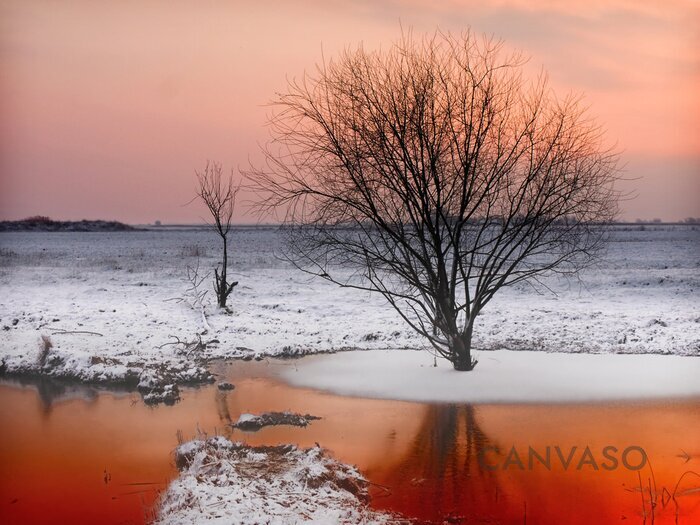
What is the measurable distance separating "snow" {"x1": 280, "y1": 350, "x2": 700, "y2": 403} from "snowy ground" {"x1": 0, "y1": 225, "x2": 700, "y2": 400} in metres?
1.63

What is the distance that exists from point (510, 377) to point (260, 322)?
8502 millimetres

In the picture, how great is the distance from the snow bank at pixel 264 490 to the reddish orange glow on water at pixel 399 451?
320mm

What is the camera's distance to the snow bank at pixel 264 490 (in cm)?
634

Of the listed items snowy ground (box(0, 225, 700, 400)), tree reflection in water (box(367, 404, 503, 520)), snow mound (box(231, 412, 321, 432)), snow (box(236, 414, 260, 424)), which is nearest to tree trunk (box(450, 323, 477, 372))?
tree reflection in water (box(367, 404, 503, 520))

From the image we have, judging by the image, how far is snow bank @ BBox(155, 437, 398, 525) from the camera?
634 centimetres

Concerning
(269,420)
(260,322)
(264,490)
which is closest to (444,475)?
(264,490)

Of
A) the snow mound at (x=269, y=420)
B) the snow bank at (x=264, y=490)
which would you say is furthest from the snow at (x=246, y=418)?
the snow bank at (x=264, y=490)

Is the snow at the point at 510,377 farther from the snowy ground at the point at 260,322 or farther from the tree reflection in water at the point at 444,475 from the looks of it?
the snowy ground at the point at 260,322

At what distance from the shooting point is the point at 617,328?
17.7 m

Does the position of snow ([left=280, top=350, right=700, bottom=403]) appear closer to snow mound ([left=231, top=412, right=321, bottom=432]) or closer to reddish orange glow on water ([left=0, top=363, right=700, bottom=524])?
reddish orange glow on water ([left=0, top=363, right=700, bottom=524])

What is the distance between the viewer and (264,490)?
6.88 meters

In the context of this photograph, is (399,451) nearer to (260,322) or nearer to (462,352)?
(462,352)

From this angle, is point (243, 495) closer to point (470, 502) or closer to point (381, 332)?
point (470, 502)

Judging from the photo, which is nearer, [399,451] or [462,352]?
[399,451]
